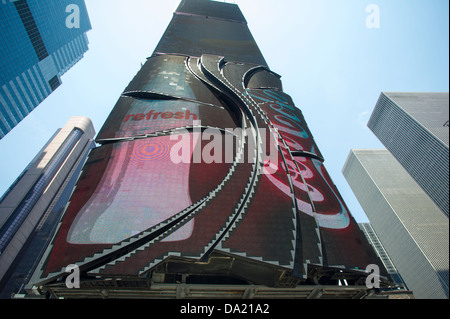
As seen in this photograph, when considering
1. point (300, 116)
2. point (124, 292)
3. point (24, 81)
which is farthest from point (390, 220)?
point (24, 81)

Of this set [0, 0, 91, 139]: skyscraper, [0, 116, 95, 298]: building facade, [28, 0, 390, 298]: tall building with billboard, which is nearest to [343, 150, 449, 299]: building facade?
[28, 0, 390, 298]: tall building with billboard

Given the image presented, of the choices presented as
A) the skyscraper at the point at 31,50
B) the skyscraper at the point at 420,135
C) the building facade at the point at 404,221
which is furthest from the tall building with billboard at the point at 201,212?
the building facade at the point at 404,221

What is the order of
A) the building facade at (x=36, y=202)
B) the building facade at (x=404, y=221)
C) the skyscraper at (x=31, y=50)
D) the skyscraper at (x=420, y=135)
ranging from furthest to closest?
the building facade at (x=404, y=221), the skyscraper at (x=420, y=135), the building facade at (x=36, y=202), the skyscraper at (x=31, y=50)

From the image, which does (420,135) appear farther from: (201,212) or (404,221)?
(201,212)

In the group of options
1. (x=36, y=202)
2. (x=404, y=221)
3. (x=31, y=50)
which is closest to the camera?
(x=31, y=50)

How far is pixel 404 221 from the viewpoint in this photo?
139 metres

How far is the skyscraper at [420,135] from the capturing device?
105188 millimetres

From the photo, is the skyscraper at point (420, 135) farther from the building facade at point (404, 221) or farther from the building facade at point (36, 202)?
the building facade at point (36, 202)

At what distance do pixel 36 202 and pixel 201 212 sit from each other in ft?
332

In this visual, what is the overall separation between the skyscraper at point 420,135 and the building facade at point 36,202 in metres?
154

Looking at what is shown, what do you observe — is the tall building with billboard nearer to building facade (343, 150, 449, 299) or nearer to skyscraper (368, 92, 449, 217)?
skyscraper (368, 92, 449, 217)

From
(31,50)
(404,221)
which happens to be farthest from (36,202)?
(404,221)

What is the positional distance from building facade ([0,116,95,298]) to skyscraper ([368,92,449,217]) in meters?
154

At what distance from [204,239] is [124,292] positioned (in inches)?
261
